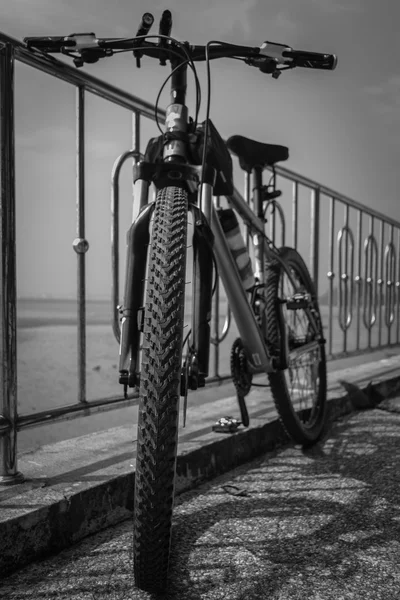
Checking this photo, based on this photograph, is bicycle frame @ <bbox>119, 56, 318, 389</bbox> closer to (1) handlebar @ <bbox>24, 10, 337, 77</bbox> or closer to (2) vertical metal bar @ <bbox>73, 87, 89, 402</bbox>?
(1) handlebar @ <bbox>24, 10, 337, 77</bbox>

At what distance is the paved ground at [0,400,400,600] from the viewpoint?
1.43 meters

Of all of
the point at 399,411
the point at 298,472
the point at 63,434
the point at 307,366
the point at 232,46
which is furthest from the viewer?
the point at 63,434

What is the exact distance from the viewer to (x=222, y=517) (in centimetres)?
188

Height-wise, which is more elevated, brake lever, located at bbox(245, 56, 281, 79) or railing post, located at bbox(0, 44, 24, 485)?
brake lever, located at bbox(245, 56, 281, 79)

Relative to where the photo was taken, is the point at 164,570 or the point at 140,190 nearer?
the point at 164,570

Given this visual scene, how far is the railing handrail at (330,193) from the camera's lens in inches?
151

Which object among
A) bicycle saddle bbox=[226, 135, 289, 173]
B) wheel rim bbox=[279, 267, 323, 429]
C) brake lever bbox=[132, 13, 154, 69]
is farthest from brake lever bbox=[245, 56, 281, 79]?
wheel rim bbox=[279, 267, 323, 429]

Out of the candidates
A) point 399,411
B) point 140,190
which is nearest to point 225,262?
point 140,190

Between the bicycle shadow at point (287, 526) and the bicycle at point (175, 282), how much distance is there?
A: 7.6 inches

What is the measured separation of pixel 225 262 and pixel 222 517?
0.83m

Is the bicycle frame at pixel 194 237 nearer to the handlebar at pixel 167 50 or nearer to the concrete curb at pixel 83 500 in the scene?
the handlebar at pixel 167 50

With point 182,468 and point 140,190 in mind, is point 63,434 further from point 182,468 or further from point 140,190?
point 140,190

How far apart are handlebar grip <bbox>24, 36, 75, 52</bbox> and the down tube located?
692mm

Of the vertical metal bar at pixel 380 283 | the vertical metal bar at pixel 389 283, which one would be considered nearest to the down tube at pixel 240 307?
the vertical metal bar at pixel 380 283
